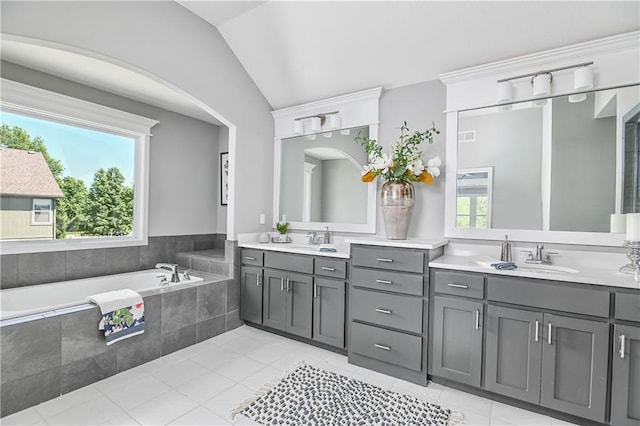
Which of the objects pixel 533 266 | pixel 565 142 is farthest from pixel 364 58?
pixel 533 266

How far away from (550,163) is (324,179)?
2061 millimetres

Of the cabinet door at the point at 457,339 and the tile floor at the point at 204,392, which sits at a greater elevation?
the cabinet door at the point at 457,339

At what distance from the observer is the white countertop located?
1786 mm

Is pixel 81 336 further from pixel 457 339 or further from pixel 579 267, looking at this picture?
pixel 579 267

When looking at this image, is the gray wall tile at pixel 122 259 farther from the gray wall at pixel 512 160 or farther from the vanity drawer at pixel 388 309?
the gray wall at pixel 512 160

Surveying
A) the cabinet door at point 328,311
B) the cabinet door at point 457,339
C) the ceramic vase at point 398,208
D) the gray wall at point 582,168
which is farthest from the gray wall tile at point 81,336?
the gray wall at point 582,168

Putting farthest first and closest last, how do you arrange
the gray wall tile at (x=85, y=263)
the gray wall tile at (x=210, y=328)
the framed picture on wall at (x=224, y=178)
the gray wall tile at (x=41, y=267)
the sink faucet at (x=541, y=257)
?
the framed picture on wall at (x=224, y=178), the gray wall tile at (x=85, y=263), the gray wall tile at (x=210, y=328), the gray wall tile at (x=41, y=267), the sink faucet at (x=541, y=257)

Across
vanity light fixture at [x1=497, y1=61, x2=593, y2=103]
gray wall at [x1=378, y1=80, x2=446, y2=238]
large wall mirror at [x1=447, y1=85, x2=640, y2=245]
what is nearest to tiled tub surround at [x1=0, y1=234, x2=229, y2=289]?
gray wall at [x1=378, y1=80, x2=446, y2=238]

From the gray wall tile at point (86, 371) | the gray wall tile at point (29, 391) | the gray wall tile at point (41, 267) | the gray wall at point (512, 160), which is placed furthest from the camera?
the gray wall tile at point (41, 267)

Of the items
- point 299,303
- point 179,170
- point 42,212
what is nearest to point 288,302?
point 299,303

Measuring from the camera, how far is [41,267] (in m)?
2.94

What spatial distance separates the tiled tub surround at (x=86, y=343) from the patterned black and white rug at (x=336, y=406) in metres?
1.10

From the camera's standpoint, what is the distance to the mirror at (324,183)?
3266mm

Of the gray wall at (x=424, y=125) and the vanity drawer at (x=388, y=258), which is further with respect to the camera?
the gray wall at (x=424, y=125)
